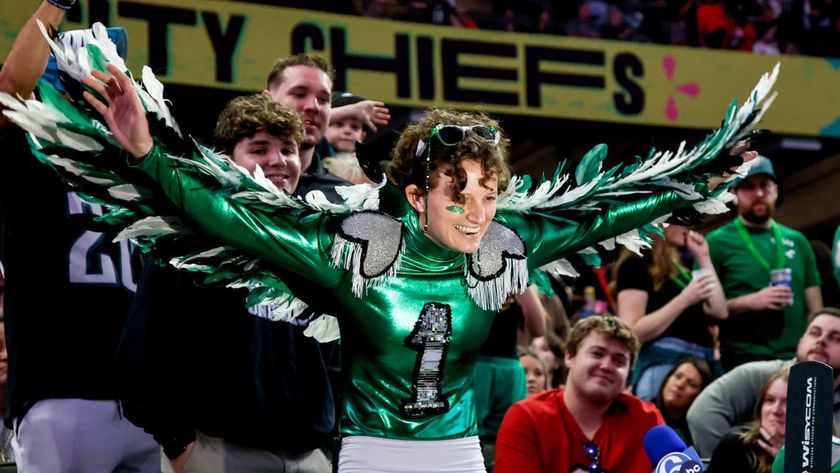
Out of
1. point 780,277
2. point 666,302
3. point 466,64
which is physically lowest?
point 666,302

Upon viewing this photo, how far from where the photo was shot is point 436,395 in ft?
8.72

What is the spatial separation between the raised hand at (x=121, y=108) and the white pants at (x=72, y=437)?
A: 877 millimetres

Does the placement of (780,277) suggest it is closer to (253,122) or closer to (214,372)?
(253,122)

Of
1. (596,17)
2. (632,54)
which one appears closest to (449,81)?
(632,54)

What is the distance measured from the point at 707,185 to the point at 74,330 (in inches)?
64.6

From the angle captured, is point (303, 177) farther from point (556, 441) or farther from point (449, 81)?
point (449, 81)

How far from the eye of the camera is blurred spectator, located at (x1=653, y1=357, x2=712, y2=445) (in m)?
5.22

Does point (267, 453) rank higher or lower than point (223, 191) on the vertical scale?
lower

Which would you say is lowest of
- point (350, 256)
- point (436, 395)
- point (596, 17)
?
point (436, 395)

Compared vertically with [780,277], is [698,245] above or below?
above

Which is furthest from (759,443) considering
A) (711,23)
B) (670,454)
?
(711,23)

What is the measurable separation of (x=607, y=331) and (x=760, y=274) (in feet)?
5.53

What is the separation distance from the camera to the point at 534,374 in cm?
593

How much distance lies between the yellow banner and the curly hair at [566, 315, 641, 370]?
439cm
